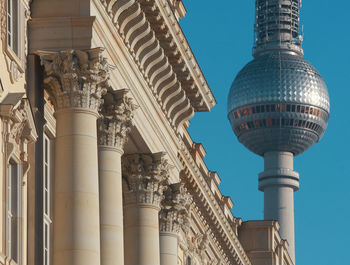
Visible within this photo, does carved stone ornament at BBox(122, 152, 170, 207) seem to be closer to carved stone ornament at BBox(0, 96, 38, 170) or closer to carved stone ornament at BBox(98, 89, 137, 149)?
carved stone ornament at BBox(98, 89, 137, 149)

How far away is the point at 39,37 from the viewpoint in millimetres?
46281

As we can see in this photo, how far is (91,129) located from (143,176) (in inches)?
426

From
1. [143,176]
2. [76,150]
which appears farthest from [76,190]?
[143,176]

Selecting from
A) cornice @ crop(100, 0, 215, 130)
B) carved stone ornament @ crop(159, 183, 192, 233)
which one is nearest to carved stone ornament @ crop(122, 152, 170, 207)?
cornice @ crop(100, 0, 215, 130)

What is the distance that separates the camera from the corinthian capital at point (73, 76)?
150ft

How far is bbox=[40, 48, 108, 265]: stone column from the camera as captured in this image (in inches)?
1737

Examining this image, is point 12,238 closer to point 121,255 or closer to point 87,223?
point 87,223

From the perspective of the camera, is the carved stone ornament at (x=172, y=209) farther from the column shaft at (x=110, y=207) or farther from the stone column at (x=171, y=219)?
the column shaft at (x=110, y=207)

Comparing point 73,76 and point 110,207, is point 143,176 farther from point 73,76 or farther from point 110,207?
point 73,76

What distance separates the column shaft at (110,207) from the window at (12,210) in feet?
21.6

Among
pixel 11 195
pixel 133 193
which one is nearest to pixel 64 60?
pixel 11 195

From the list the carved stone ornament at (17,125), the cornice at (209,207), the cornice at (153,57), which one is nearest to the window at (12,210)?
the carved stone ornament at (17,125)

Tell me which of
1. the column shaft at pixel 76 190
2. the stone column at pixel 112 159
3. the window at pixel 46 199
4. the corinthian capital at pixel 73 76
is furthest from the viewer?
the stone column at pixel 112 159

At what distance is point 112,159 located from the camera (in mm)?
50094
